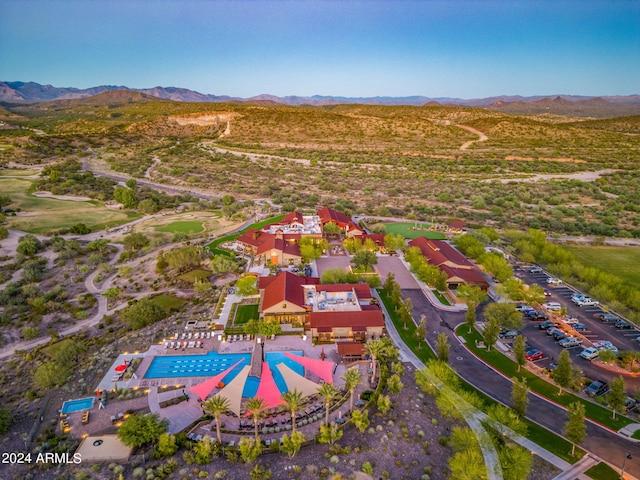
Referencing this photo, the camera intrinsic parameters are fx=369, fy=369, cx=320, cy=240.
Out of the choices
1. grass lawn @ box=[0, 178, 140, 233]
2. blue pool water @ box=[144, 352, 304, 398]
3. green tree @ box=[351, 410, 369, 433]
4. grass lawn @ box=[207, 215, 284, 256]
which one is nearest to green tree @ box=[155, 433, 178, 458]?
blue pool water @ box=[144, 352, 304, 398]

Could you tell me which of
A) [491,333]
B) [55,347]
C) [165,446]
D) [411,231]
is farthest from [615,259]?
[55,347]

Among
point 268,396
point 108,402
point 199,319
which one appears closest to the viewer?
point 268,396

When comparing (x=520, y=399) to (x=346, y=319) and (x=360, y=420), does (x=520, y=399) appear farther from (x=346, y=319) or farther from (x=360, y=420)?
(x=346, y=319)

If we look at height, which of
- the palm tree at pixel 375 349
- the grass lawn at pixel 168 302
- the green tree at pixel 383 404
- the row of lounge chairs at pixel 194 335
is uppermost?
the palm tree at pixel 375 349

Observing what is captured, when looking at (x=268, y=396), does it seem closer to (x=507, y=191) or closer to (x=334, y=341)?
(x=334, y=341)

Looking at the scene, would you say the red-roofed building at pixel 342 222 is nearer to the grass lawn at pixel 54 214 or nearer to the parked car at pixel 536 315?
the parked car at pixel 536 315

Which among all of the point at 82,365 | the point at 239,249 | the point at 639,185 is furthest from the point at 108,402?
the point at 639,185

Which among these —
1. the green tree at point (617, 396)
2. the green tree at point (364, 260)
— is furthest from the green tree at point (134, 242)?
the green tree at point (617, 396)
